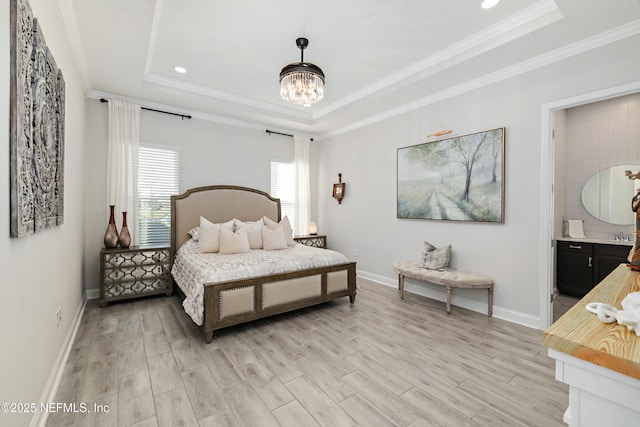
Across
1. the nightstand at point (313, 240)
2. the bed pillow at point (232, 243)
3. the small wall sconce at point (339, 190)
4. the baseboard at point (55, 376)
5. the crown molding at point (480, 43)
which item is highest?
the crown molding at point (480, 43)

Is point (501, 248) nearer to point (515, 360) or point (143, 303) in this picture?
point (515, 360)

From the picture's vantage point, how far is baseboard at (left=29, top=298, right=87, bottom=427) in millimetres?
1592

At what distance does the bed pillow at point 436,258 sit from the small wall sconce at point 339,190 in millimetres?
2103

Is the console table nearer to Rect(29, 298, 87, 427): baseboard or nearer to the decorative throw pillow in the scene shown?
Rect(29, 298, 87, 427): baseboard

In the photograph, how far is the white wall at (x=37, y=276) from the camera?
3.80ft

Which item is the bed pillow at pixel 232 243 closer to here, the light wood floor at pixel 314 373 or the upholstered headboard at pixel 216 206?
the upholstered headboard at pixel 216 206

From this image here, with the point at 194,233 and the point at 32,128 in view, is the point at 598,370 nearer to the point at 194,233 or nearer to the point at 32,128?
the point at 32,128

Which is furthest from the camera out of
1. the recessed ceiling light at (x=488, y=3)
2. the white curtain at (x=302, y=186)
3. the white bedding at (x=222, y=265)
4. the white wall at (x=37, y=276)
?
the white curtain at (x=302, y=186)

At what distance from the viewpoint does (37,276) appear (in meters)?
1.63

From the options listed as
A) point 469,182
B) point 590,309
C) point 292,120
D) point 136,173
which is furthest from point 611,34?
point 136,173

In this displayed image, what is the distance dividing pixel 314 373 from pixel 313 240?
3.38m

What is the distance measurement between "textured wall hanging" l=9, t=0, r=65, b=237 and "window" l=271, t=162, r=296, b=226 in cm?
357

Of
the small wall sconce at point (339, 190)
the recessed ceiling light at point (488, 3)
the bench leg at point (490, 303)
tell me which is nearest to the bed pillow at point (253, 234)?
the small wall sconce at point (339, 190)

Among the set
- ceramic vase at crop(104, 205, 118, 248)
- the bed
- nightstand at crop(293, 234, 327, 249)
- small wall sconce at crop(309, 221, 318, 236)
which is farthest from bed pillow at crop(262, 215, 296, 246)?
ceramic vase at crop(104, 205, 118, 248)
